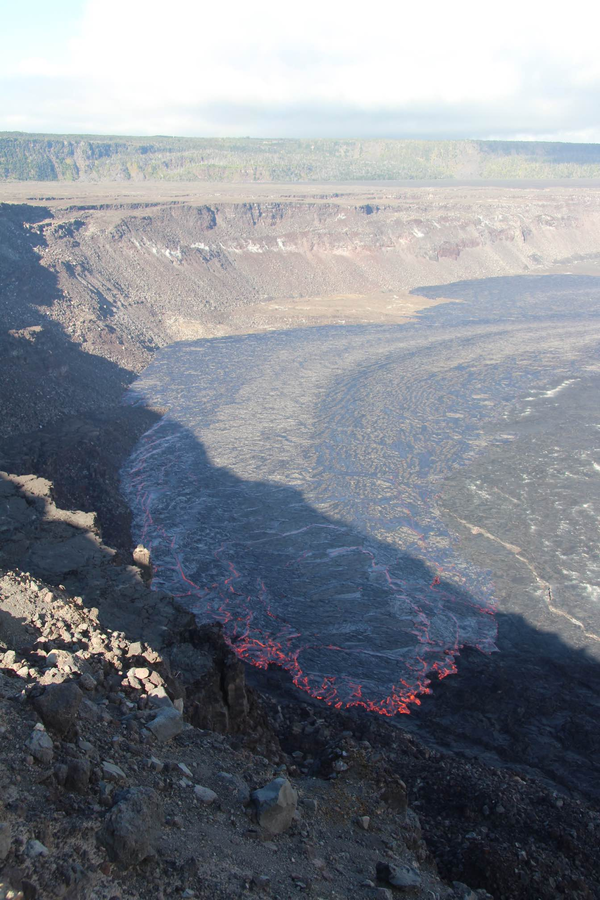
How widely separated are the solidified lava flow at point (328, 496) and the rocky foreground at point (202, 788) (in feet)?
14.9

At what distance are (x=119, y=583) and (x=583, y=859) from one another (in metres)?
12.8

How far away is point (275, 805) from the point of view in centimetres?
1052

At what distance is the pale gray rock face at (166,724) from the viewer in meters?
11.6

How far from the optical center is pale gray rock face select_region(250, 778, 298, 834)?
10367 millimetres

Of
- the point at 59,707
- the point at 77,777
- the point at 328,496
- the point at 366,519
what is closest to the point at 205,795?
the point at 77,777

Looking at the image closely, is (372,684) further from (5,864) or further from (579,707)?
(5,864)

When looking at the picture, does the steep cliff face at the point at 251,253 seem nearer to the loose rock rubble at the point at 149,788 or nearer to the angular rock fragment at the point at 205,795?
the loose rock rubble at the point at 149,788

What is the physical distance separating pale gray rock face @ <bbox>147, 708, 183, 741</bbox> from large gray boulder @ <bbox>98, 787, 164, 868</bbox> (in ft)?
9.04

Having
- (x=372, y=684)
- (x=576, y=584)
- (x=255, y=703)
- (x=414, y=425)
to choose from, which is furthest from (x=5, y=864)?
(x=414, y=425)

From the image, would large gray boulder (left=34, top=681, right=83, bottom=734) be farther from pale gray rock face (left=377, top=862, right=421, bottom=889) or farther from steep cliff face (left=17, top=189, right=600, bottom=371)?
steep cliff face (left=17, top=189, right=600, bottom=371)

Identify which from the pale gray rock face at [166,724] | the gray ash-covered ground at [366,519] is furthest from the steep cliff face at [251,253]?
the pale gray rock face at [166,724]

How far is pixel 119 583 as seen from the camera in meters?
18.5

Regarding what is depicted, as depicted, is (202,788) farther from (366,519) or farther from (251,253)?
(251,253)

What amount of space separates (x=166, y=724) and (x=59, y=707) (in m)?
2.51
